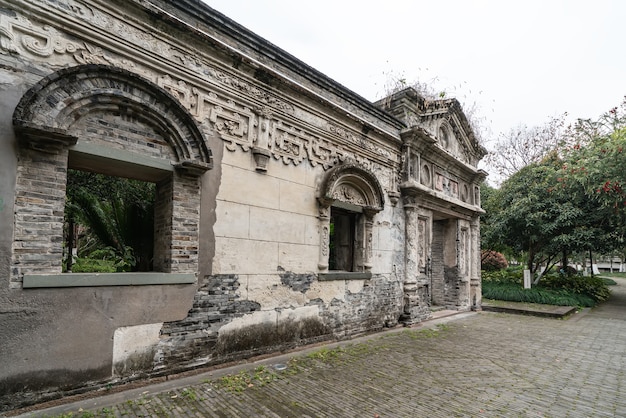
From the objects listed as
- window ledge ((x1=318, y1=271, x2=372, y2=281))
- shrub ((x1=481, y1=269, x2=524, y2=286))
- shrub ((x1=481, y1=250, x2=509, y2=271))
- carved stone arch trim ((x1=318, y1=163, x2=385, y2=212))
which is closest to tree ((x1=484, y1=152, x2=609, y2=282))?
shrub ((x1=481, y1=269, x2=524, y2=286))

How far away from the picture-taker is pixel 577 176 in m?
10.7

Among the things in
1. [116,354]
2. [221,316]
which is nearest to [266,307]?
[221,316]

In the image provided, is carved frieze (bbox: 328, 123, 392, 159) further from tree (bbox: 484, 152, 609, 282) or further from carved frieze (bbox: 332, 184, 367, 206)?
tree (bbox: 484, 152, 609, 282)

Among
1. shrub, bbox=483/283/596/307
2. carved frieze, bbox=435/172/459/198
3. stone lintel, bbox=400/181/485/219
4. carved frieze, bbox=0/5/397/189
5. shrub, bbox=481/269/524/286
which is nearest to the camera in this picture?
carved frieze, bbox=0/5/397/189

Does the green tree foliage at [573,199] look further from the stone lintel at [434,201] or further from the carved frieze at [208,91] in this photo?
the carved frieze at [208,91]

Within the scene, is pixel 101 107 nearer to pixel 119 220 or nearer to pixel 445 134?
pixel 119 220

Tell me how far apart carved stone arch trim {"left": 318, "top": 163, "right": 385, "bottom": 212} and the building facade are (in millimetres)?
33

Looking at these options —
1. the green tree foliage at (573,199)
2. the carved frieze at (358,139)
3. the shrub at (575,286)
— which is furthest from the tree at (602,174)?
the carved frieze at (358,139)

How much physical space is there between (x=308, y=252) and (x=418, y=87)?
7.63m

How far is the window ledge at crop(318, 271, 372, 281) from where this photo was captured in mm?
6013

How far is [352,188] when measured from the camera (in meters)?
6.91

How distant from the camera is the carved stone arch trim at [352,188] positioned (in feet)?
19.9

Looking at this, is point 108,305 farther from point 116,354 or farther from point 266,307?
point 266,307

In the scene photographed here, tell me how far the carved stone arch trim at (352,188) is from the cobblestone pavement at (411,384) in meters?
2.67
